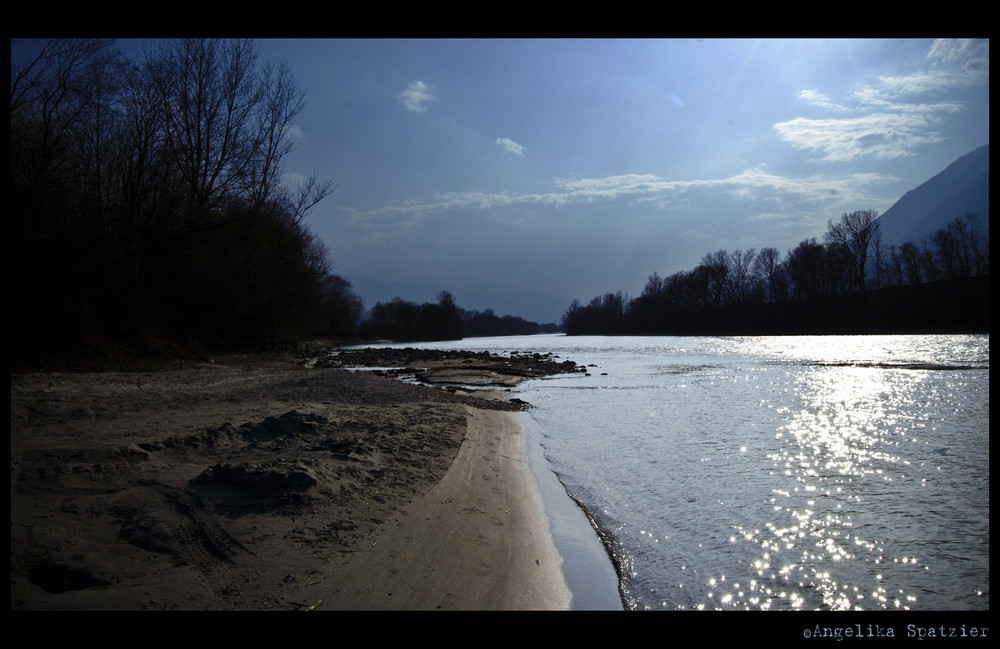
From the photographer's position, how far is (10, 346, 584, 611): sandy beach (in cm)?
311

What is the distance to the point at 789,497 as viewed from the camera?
5.30m

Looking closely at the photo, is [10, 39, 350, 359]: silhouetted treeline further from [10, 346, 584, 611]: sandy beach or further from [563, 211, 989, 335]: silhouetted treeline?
[563, 211, 989, 335]: silhouetted treeline

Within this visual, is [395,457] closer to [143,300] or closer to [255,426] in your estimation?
[255,426]

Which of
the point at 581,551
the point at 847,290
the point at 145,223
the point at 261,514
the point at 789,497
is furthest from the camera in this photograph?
the point at 847,290

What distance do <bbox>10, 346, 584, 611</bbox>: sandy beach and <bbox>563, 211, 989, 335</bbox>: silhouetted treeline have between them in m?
50.0

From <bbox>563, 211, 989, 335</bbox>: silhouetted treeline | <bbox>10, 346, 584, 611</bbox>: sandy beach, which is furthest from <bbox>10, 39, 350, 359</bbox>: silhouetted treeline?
<bbox>563, 211, 989, 335</bbox>: silhouetted treeline

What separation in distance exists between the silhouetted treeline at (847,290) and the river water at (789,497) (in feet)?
139

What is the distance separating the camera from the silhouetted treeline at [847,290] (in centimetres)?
5259

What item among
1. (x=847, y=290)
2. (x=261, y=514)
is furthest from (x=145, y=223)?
(x=847, y=290)

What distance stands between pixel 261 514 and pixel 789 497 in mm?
5459

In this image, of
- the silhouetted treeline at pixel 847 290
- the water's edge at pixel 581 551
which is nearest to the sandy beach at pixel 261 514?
the water's edge at pixel 581 551

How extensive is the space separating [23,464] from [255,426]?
8.43ft

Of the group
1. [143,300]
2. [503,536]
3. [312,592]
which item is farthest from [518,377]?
[312,592]

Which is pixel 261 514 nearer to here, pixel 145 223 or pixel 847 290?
pixel 145 223
